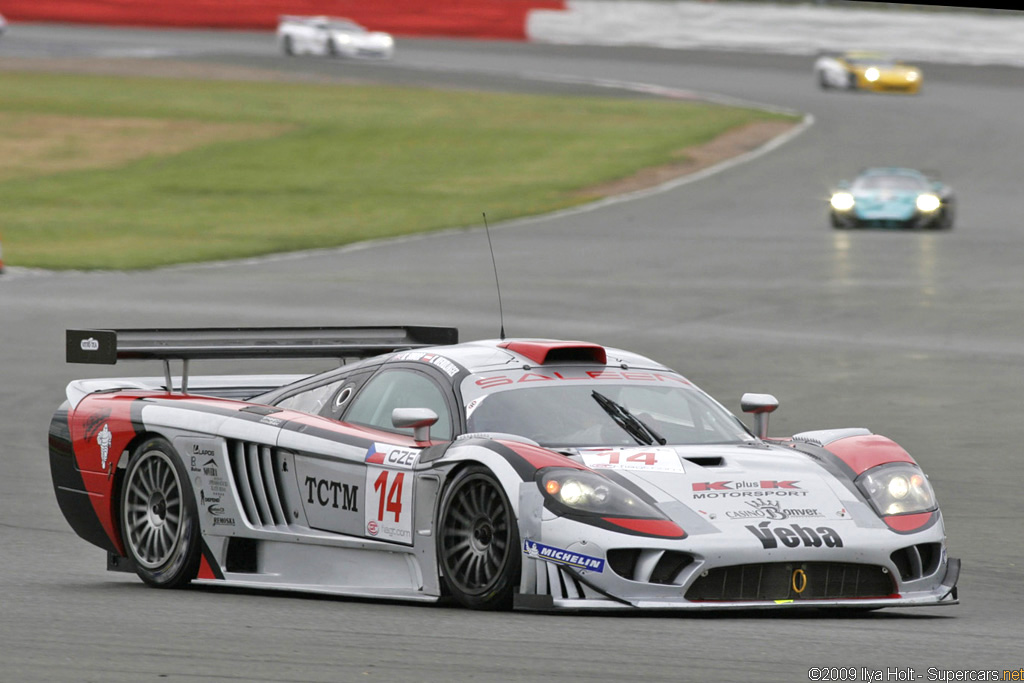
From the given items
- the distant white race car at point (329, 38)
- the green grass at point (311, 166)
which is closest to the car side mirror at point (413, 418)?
the green grass at point (311, 166)

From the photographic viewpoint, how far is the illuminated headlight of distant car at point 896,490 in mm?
7234

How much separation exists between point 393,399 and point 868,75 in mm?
46645

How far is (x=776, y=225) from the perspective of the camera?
1230 inches

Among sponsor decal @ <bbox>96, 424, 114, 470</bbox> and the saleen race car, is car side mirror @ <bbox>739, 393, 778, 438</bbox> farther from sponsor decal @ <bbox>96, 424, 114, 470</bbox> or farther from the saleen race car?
sponsor decal @ <bbox>96, 424, 114, 470</bbox>

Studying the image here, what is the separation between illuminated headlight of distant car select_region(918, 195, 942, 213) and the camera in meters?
31.2

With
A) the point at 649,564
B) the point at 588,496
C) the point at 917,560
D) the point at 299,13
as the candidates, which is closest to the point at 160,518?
the point at 588,496

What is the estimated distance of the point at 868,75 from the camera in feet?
173

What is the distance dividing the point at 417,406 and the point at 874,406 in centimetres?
676

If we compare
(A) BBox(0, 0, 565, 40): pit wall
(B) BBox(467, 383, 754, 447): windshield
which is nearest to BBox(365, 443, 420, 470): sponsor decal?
(B) BBox(467, 383, 754, 447): windshield

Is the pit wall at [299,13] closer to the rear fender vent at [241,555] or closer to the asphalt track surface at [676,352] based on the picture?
the asphalt track surface at [676,352]

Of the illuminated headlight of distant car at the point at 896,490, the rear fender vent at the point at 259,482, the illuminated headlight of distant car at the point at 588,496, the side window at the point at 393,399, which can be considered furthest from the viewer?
the rear fender vent at the point at 259,482

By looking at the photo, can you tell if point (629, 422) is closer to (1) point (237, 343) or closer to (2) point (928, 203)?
(1) point (237, 343)

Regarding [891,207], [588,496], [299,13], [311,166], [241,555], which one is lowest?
[311,166]

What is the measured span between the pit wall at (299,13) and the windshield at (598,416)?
170 ft
